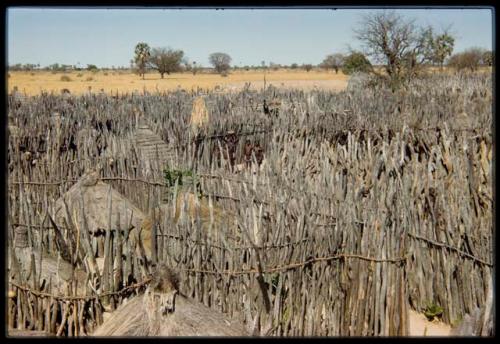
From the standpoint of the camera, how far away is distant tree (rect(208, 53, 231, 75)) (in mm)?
50844

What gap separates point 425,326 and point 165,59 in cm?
4046

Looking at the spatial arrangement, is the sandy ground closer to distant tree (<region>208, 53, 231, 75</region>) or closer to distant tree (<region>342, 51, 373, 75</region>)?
Answer: distant tree (<region>342, 51, 373, 75</region>)

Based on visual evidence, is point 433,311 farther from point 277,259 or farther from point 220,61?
point 220,61

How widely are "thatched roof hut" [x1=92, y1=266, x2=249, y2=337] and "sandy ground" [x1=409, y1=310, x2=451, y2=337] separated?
59.0 inches

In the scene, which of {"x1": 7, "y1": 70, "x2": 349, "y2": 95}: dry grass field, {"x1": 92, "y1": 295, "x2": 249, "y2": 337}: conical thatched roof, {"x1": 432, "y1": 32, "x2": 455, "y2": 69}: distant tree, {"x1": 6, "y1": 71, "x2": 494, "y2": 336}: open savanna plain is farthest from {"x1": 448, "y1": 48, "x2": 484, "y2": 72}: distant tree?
{"x1": 92, "y1": 295, "x2": 249, "y2": 337}: conical thatched roof

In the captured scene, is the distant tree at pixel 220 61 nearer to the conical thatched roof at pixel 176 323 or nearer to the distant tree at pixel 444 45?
the distant tree at pixel 444 45

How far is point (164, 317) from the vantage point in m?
2.72

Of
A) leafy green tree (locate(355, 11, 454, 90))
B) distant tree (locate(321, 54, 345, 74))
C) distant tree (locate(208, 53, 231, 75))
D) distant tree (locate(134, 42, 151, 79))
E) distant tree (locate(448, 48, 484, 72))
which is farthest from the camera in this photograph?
distant tree (locate(208, 53, 231, 75))

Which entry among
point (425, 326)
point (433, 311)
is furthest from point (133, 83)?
point (425, 326)

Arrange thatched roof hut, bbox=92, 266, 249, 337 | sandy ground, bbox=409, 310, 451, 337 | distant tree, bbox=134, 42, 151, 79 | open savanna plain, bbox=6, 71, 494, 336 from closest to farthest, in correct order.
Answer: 1. thatched roof hut, bbox=92, 266, 249, 337
2. open savanna plain, bbox=6, 71, 494, 336
3. sandy ground, bbox=409, 310, 451, 337
4. distant tree, bbox=134, 42, 151, 79

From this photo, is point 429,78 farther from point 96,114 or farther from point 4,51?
point 4,51

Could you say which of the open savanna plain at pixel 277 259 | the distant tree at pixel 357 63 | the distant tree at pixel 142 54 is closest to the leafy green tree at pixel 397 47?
the distant tree at pixel 357 63

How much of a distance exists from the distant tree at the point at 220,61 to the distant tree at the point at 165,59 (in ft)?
23.4

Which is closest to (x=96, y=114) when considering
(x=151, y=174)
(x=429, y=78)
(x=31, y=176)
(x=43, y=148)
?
(x=43, y=148)
